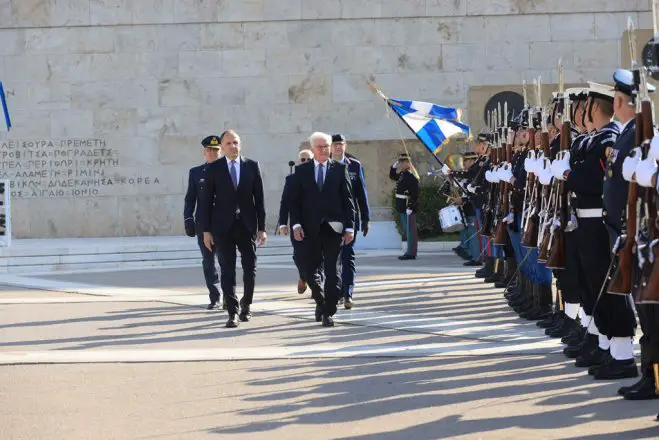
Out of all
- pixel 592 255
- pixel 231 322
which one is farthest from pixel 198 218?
pixel 592 255

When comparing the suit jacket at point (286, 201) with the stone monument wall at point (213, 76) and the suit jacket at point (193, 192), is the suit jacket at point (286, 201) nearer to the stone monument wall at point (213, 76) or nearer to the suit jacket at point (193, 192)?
the suit jacket at point (193, 192)

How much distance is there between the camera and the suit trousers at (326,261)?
12.2 meters

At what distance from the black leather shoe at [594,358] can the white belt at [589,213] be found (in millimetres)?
936

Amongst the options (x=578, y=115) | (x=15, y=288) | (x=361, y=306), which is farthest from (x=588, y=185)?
(x=15, y=288)

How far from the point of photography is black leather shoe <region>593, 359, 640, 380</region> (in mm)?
8375

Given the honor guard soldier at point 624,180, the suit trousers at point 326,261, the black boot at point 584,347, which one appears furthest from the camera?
the suit trousers at point 326,261

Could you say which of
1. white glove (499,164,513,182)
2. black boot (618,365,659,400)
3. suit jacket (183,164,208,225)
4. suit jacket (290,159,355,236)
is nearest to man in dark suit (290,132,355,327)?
suit jacket (290,159,355,236)

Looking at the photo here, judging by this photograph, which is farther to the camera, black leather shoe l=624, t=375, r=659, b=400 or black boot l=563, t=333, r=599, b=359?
black boot l=563, t=333, r=599, b=359

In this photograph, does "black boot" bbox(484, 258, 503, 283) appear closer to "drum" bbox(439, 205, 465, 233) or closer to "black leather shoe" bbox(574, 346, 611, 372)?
"drum" bbox(439, 205, 465, 233)

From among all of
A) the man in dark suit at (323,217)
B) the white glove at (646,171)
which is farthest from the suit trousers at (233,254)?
the white glove at (646,171)

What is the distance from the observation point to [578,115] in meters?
9.17

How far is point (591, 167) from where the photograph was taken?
8.87 m

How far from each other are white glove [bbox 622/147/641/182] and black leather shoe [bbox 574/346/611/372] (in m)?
2.19

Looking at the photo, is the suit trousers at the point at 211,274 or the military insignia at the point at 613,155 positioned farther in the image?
the suit trousers at the point at 211,274
